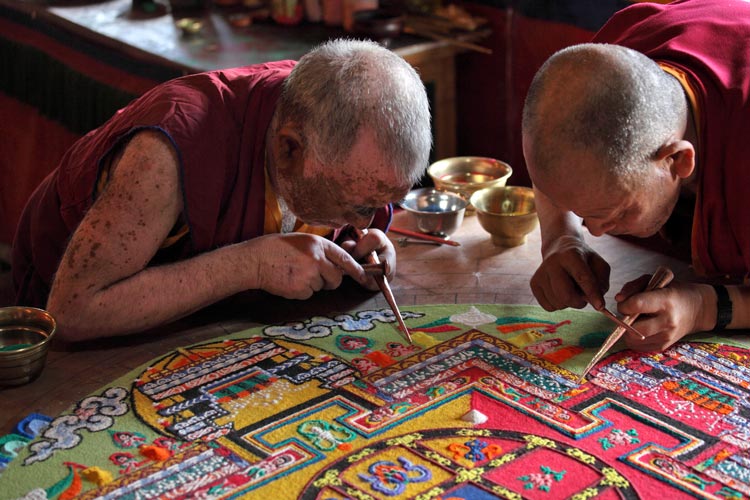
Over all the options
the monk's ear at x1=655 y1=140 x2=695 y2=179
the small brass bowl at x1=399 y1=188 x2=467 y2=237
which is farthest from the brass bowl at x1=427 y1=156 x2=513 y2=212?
the monk's ear at x1=655 y1=140 x2=695 y2=179

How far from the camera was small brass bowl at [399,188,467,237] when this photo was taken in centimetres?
347

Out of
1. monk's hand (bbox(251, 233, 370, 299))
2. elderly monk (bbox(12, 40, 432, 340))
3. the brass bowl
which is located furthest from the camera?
the brass bowl

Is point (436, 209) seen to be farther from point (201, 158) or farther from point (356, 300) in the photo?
point (201, 158)

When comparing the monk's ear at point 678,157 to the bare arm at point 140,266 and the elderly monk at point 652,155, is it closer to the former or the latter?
the elderly monk at point 652,155

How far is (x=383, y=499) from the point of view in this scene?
2.05 m

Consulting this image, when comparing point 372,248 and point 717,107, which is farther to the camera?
point 372,248

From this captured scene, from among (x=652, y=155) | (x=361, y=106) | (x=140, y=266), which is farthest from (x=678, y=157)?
(x=140, y=266)

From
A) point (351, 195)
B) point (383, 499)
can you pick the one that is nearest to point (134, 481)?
point (383, 499)

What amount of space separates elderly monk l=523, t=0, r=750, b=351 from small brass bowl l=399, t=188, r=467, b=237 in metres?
0.41

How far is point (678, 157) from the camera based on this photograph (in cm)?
251

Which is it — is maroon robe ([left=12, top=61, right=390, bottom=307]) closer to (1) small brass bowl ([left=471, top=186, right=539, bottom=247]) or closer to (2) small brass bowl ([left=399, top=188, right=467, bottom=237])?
(2) small brass bowl ([left=399, top=188, right=467, bottom=237])

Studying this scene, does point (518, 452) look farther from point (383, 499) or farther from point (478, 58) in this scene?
point (478, 58)

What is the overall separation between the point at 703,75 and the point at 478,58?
118 inches

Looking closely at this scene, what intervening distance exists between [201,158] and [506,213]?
1247mm
